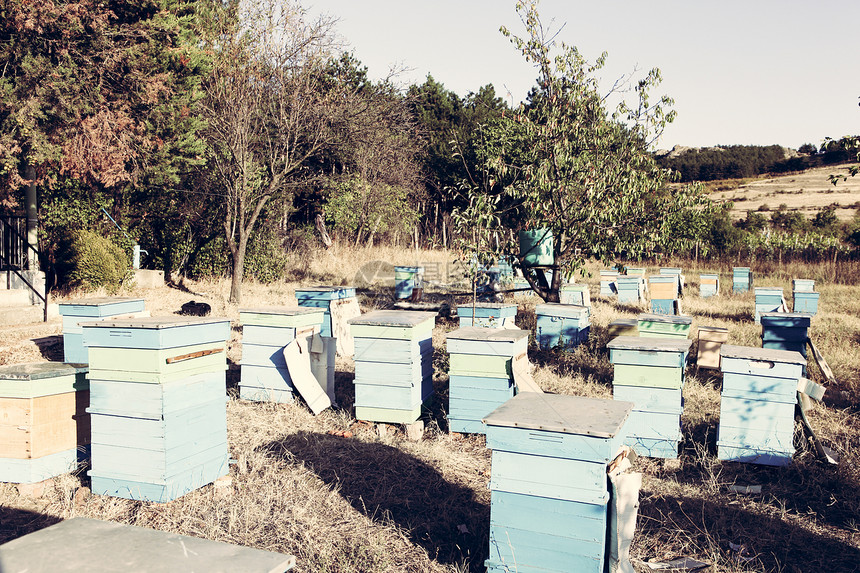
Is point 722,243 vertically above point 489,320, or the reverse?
point 722,243

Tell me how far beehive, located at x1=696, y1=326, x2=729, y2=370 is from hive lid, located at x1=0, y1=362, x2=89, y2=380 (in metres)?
6.90

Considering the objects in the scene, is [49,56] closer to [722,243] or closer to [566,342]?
[566,342]

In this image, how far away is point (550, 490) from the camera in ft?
9.77

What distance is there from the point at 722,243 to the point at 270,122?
2025cm

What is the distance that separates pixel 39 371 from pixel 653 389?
454cm

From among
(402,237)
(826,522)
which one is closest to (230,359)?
(826,522)

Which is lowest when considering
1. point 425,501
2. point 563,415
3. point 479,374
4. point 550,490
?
point 425,501

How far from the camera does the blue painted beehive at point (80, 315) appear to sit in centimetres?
682

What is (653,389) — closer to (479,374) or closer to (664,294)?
(479,374)

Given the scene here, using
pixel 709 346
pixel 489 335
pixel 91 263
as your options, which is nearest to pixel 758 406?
pixel 489 335

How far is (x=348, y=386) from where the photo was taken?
23.9ft

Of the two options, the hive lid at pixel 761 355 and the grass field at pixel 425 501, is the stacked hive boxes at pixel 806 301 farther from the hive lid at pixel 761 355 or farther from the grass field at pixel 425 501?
the hive lid at pixel 761 355

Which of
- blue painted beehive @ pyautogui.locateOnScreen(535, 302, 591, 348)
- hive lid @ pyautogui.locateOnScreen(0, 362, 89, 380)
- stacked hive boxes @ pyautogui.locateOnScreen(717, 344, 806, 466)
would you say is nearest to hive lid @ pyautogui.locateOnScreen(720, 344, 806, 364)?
stacked hive boxes @ pyautogui.locateOnScreen(717, 344, 806, 466)

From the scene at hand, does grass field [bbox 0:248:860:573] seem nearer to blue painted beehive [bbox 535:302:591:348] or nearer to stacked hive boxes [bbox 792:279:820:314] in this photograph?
blue painted beehive [bbox 535:302:591:348]
